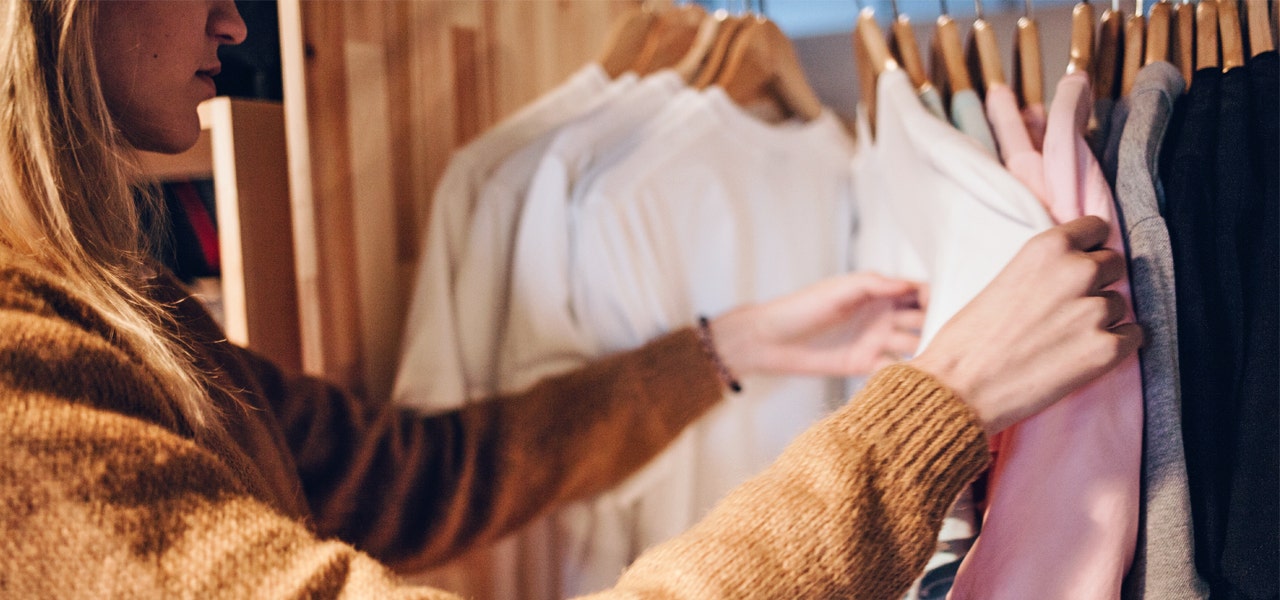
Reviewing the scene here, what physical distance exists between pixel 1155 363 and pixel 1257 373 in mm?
54

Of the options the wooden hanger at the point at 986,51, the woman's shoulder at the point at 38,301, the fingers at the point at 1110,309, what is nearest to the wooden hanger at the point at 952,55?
the wooden hanger at the point at 986,51

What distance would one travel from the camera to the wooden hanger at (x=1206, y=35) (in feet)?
2.01

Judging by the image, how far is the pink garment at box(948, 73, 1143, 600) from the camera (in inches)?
21.6

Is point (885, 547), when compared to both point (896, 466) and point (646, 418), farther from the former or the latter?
point (646, 418)

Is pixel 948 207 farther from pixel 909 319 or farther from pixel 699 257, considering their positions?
pixel 699 257

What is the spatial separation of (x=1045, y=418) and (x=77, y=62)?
2.00ft

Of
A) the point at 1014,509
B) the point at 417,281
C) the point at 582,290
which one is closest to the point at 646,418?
the point at 582,290

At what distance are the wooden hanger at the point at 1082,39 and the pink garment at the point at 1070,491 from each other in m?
0.10

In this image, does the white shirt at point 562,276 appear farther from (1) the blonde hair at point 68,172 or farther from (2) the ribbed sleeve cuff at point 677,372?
(1) the blonde hair at point 68,172

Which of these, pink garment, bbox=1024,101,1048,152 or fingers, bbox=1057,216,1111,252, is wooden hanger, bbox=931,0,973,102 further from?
fingers, bbox=1057,216,1111,252

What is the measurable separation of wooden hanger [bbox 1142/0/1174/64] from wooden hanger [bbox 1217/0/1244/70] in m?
0.03

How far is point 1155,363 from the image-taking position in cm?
56

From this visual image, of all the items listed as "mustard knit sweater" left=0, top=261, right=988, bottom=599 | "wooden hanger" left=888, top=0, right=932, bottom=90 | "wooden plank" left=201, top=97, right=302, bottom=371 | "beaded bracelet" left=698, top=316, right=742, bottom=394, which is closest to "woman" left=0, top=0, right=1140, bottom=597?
"mustard knit sweater" left=0, top=261, right=988, bottom=599

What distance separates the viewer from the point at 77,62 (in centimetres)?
47
